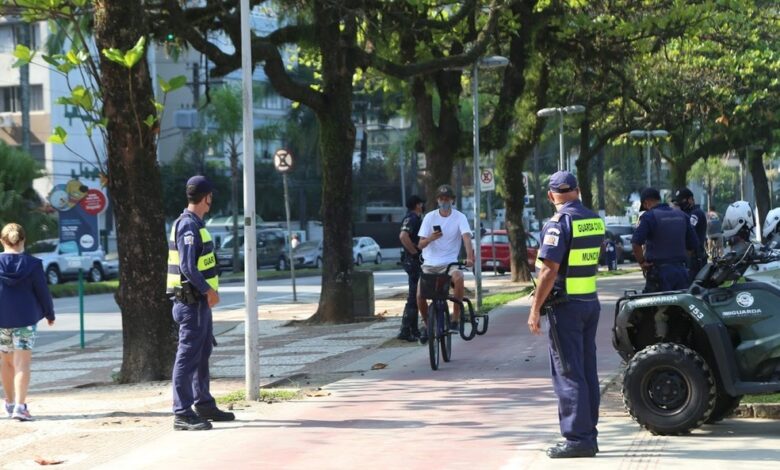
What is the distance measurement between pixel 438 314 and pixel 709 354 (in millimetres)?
4769

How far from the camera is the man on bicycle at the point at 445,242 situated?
1404 centimetres

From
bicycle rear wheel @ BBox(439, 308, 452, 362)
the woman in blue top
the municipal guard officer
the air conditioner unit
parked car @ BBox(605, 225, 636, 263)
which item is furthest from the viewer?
the air conditioner unit

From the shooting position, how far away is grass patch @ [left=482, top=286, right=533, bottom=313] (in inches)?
900

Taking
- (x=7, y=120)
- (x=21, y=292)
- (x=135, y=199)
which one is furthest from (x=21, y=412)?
(x=7, y=120)

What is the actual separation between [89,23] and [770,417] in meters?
10.2

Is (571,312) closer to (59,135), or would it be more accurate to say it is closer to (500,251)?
(59,135)

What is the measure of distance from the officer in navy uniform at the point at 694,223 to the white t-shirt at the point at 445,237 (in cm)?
250

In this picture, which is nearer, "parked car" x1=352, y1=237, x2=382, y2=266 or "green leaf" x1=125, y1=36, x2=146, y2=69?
"green leaf" x1=125, y1=36, x2=146, y2=69

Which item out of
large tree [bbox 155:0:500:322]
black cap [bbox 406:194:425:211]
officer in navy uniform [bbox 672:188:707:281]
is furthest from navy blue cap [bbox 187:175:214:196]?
large tree [bbox 155:0:500:322]

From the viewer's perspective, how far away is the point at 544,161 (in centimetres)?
8462

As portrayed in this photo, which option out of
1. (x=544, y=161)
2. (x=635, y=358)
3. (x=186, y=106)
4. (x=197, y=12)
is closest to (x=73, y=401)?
(x=635, y=358)

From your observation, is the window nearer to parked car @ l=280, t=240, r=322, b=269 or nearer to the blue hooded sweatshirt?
parked car @ l=280, t=240, r=322, b=269

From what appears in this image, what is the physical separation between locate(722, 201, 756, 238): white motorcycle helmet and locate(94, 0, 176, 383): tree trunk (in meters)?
5.56

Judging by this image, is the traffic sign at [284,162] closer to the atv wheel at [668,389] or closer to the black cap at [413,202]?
the black cap at [413,202]
